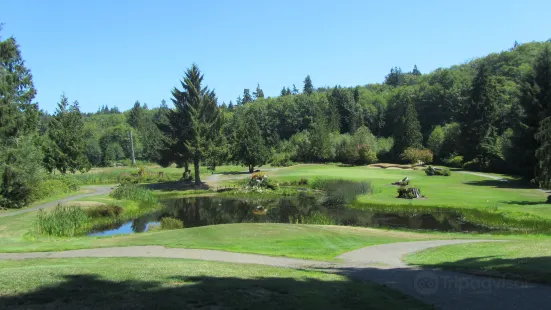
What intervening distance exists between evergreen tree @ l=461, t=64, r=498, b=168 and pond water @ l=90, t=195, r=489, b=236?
1342 inches

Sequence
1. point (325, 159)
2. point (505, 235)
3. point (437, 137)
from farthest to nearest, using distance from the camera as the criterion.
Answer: point (325, 159)
point (437, 137)
point (505, 235)

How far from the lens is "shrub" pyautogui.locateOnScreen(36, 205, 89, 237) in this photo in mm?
24312

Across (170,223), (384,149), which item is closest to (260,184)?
(170,223)

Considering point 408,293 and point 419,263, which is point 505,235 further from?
point 408,293

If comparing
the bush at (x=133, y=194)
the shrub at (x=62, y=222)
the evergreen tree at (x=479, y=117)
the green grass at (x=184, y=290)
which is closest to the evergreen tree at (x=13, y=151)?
the shrub at (x=62, y=222)

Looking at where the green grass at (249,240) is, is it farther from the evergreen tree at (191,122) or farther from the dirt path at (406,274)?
the evergreen tree at (191,122)

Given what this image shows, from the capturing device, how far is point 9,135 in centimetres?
3356

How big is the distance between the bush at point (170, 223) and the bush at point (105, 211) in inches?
165

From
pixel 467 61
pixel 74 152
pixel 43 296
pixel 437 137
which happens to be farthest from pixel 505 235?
pixel 467 61

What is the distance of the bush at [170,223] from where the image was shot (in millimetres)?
29114

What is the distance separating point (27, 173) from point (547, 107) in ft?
169

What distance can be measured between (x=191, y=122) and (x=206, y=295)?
44.9 metres

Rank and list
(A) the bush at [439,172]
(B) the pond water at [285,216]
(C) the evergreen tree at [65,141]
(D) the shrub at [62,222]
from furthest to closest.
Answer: (A) the bush at [439,172] < (C) the evergreen tree at [65,141] < (B) the pond water at [285,216] < (D) the shrub at [62,222]

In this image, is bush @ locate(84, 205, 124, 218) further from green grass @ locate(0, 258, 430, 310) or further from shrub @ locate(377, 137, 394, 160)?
shrub @ locate(377, 137, 394, 160)
